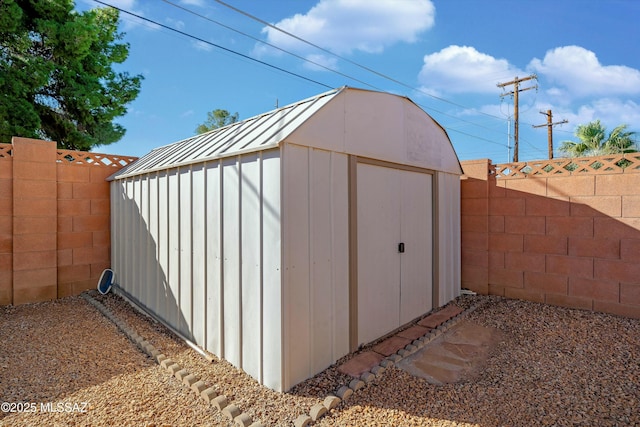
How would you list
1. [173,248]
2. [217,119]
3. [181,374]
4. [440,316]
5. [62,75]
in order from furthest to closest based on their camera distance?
[217,119], [62,75], [440,316], [173,248], [181,374]

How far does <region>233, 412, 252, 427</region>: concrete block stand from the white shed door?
1508 mm

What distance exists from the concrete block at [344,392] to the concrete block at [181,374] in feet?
4.89

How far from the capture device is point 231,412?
2406 mm

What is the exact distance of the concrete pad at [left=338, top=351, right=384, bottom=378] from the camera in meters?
3.00

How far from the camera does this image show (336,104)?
10.3 feet

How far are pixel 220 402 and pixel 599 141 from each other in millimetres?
12707

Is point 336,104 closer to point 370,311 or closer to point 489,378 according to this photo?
point 370,311

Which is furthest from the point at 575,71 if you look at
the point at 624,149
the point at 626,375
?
the point at 626,375

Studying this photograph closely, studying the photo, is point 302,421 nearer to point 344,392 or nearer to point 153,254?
point 344,392

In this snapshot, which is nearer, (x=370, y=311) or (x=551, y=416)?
(x=551, y=416)

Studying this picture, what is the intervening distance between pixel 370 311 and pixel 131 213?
4199 mm

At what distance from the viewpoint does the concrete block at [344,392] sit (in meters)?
2.61

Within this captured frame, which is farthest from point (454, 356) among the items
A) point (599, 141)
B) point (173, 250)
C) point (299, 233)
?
point (599, 141)

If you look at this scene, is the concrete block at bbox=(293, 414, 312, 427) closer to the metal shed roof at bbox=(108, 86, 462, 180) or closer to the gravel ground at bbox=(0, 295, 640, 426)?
the gravel ground at bbox=(0, 295, 640, 426)
